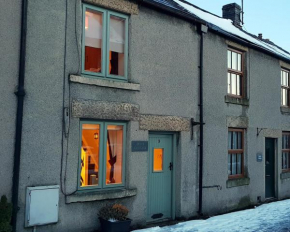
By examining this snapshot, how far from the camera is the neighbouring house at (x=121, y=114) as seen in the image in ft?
22.3

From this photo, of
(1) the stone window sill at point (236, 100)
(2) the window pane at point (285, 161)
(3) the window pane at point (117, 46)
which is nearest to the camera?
(3) the window pane at point (117, 46)

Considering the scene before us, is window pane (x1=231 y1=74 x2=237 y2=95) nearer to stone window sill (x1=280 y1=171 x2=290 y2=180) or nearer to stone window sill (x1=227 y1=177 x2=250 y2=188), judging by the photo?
stone window sill (x1=227 y1=177 x2=250 y2=188)

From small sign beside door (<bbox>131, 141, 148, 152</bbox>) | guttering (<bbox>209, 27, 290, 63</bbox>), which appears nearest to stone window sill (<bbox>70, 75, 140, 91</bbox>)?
small sign beside door (<bbox>131, 141, 148, 152</bbox>)

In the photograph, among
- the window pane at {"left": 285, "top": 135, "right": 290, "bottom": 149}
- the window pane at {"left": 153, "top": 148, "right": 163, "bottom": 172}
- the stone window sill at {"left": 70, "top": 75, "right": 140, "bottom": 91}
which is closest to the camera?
the stone window sill at {"left": 70, "top": 75, "right": 140, "bottom": 91}

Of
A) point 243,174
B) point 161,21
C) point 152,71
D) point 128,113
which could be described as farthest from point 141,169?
point 243,174

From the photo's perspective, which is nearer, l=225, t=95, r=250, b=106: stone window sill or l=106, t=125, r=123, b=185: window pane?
l=106, t=125, r=123, b=185: window pane

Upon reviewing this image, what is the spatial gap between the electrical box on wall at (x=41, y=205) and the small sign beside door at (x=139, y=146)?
2128 millimetres

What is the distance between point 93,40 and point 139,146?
2636 millimetres

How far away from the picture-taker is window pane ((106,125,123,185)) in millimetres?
8203

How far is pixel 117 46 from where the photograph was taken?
847 cm

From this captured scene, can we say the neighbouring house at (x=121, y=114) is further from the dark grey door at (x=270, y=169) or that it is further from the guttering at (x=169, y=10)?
the dark grey door at (x=270, y=169)

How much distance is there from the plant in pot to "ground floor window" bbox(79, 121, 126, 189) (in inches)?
23.0

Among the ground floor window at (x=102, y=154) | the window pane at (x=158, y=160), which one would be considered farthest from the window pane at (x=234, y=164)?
the ground floor window at (x=102, y=154)

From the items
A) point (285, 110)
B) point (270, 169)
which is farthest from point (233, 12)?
point (270, 169)
